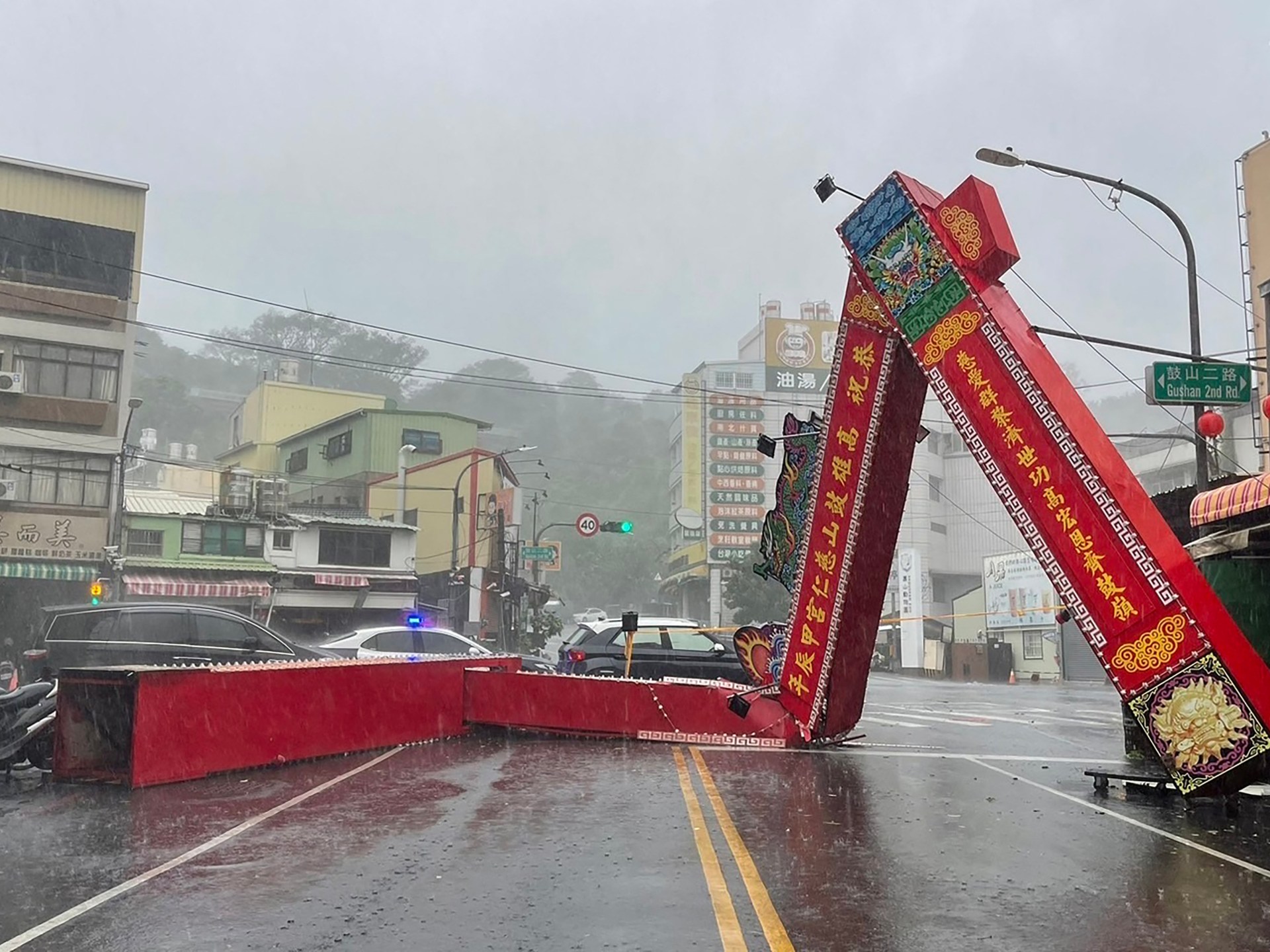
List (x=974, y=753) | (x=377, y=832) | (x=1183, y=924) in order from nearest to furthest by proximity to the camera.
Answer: (x=1183, y=924)
(x=377, y=832)
(x=974, y=753)

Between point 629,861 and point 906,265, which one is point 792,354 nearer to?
point 906,265

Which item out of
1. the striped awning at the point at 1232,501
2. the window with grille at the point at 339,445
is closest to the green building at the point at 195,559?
the window with grille at the point at 339,445

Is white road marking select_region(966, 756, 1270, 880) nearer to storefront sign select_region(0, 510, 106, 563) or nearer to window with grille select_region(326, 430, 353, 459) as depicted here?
storefront sign select_region(0, 510, 106, 563)

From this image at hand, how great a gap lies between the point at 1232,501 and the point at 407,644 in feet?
46.1

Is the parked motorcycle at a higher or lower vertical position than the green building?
lower

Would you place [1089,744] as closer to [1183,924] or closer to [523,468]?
[1183,924]

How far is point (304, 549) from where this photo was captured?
1501 inches

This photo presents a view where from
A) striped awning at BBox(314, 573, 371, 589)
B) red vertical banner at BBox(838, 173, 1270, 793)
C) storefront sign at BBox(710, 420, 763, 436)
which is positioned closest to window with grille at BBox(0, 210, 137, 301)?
striped awning at BBox(314, 573, 371, 589)

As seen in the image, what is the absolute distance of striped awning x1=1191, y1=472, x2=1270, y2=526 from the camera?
32.1ft

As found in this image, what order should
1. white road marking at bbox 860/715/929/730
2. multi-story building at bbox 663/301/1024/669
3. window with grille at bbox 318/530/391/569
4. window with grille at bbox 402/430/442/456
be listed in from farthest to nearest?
1. multi-story building at bbox 663/301/1024/669
2. window with grille at bbox 402/430/442/456
3. window with grille at bbox 318/530/391/569
4. white road marking at bbox 860/715/929/730

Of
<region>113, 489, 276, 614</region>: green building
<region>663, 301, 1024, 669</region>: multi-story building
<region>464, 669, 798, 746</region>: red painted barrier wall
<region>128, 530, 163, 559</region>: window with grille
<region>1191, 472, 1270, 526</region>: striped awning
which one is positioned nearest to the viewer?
<region>1191, 472, 1270, 526</region>: striped awning

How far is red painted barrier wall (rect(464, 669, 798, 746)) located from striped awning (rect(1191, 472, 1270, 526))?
16.6 feet

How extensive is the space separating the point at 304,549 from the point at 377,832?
3209 cm

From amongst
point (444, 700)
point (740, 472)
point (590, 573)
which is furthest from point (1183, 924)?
point (590, 573)
